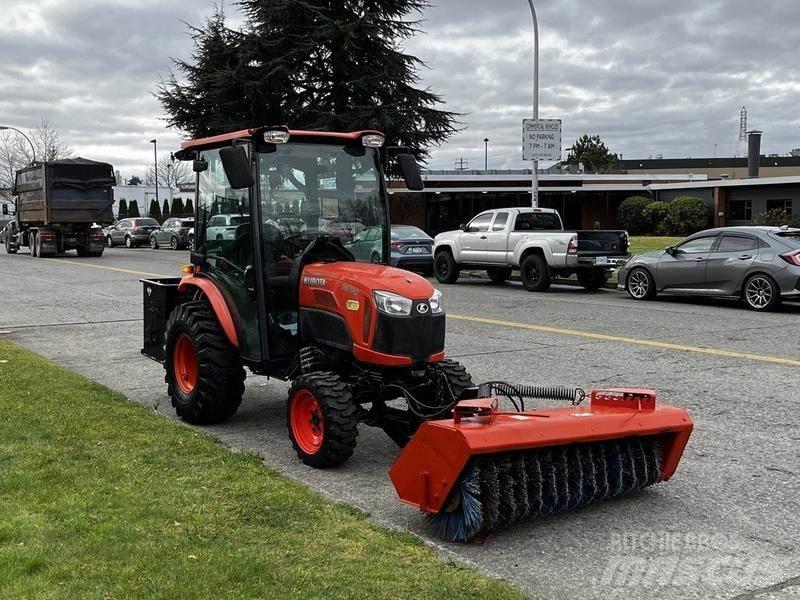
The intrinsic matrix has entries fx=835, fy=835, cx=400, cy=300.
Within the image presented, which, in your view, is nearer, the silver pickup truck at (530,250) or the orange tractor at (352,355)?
the orange tractor at (352,355)

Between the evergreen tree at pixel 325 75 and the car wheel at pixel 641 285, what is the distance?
658 inches

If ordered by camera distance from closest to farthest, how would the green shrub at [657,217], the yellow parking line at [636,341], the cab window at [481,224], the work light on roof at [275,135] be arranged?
the work light on roof at [275,135], the yellow parking line at [636,341], the cab window at [481,224], the green shrub at [657,217]

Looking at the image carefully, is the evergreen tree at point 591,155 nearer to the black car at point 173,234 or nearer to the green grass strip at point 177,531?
the black car at point 173,234

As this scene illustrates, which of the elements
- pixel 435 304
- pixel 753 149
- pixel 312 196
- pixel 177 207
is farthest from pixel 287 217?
pixel 177 207

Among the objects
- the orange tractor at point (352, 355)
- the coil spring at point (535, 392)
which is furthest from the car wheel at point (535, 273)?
the coil spring at point (535, 392)

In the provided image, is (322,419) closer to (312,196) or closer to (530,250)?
(312,196)

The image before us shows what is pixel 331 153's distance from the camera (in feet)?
21.7

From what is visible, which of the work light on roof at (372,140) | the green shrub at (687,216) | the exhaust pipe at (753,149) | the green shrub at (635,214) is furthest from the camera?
the exhaust pipe at (753,149)

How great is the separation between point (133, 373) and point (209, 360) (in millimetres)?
3296

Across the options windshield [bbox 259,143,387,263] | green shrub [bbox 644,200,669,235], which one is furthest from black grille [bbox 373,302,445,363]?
green shrub [bbox 644,200,669,235]

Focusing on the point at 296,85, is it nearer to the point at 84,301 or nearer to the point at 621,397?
the point at 84,301

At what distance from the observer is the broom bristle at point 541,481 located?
14.4 ft

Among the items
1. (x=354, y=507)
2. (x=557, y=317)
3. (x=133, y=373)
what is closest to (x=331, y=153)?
(x=354, y=507)

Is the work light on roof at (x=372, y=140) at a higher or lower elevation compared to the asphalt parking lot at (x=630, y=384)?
higher
